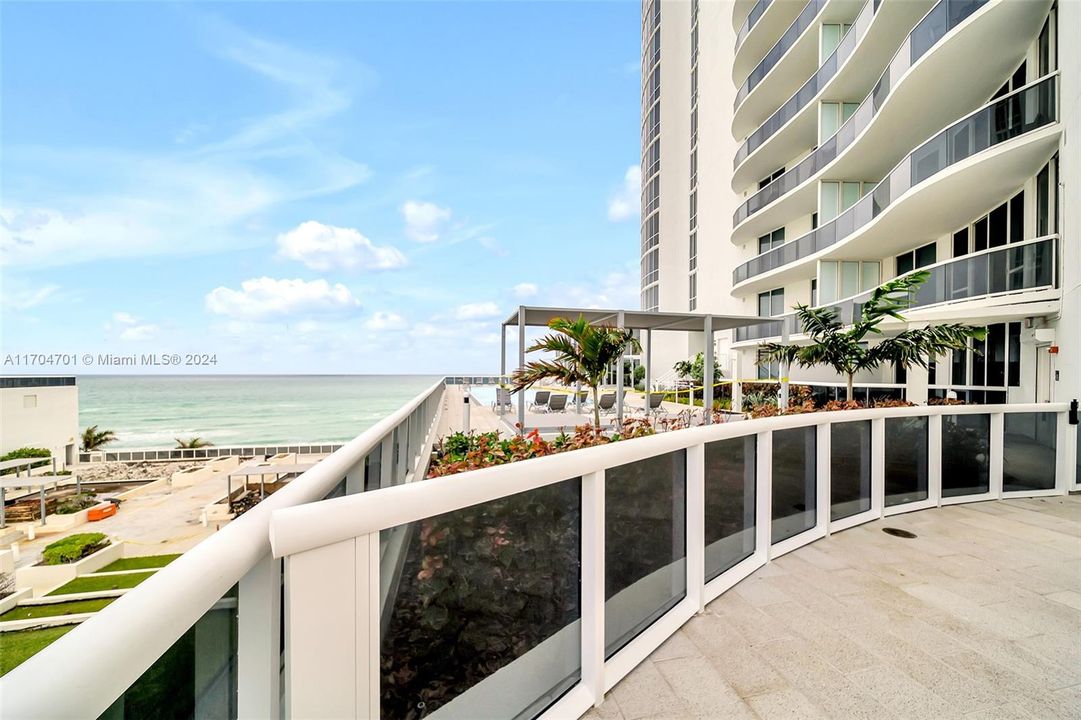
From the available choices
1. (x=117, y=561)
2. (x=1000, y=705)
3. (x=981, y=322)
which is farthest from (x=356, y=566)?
(x=117, y=561)

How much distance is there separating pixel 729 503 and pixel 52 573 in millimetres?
21232

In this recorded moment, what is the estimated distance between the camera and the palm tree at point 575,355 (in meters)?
7.44

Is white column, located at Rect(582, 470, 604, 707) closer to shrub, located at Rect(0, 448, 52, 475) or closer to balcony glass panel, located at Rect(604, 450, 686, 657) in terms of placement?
balcony glass panel, located at Rect(604, 450, 686, 657)

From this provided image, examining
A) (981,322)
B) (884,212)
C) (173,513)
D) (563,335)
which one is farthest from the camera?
(173,513)

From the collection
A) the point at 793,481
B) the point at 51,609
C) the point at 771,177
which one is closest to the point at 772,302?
the point at 771,177

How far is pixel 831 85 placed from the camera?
17.5 metres

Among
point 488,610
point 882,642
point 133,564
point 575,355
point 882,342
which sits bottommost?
point 133,564

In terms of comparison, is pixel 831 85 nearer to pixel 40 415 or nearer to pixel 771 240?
pixel 771 240

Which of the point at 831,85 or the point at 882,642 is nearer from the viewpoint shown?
the point at 882,642

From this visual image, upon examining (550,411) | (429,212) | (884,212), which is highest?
(429,212)

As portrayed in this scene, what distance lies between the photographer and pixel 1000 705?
7.78ft

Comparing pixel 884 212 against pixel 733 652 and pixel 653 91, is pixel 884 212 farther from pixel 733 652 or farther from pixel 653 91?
pixel 653 91

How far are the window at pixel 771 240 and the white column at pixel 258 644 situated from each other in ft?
85.0

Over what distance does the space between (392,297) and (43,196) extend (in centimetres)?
5085
